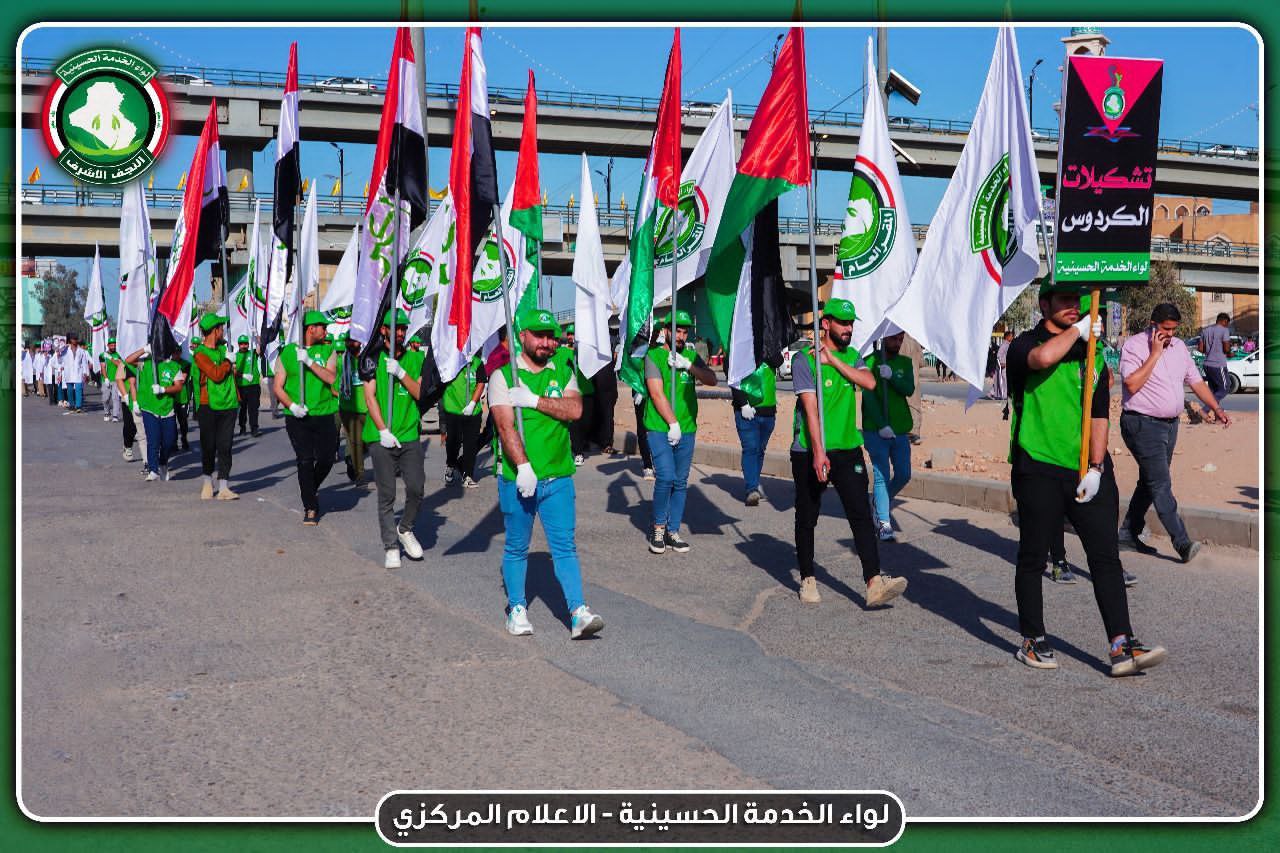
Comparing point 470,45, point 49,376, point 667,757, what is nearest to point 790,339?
point 470,45

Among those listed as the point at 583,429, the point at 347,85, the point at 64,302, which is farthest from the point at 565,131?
the point at 64,302

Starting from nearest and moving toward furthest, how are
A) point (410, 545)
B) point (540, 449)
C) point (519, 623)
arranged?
1. point (540, 449)
2. point (519, 623)
3. point (410, 545)

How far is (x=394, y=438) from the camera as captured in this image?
380 inches

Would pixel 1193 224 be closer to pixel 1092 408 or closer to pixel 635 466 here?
pixel 635 466

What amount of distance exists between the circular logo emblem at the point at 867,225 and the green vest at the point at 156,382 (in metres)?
8.74

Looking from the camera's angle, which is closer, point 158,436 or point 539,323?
point 539,323

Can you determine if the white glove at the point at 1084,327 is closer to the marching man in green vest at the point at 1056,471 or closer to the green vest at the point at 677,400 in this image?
the marching man in green vest at the point at 1056,471

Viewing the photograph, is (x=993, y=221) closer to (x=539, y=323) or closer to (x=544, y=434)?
(x=539, y=323)

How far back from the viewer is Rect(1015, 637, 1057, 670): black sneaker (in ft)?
20.4

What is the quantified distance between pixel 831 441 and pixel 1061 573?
1929mm

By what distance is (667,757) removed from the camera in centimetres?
490

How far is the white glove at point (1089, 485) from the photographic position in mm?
6113

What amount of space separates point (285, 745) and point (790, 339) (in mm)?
5720

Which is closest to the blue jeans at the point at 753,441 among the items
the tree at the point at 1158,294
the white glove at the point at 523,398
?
the white glove at the point at 523,398
